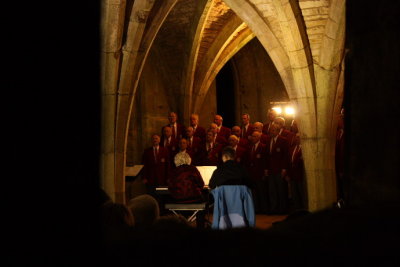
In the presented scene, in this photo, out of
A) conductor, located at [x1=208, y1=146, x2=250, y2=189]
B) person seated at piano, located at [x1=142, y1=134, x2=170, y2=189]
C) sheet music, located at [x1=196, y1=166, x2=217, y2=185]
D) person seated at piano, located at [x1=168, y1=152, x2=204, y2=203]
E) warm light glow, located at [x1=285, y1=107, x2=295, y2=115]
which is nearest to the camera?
conductor, located at [x1=208, y1=146, x2=250, y2=189]

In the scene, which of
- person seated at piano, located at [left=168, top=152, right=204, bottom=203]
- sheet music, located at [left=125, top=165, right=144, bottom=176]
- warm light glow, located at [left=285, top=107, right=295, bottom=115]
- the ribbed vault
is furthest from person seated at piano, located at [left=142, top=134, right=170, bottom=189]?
warm light glow, located at [left=285, top=107, right=295, bottom=115]

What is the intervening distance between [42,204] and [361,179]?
1159 mm

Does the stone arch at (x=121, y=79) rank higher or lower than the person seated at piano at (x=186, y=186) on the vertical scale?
higher

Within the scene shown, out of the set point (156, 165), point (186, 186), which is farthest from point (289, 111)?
point (186, 186)

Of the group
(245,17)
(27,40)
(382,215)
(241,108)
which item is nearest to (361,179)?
(382,215)

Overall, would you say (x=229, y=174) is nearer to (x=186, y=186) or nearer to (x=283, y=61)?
(x=186, y=186)

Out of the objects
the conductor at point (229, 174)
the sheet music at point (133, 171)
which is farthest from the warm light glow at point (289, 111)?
the conductor at point (229, 174)

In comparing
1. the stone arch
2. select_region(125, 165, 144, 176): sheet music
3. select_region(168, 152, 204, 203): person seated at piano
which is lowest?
select_region(168, 152, 204, 203): person seated at piano

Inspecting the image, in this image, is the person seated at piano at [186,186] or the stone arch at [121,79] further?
the stone arch at [121,79]

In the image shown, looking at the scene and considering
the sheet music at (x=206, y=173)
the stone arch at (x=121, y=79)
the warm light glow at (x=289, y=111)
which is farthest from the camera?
the warm light glow at (x=289, y=111)

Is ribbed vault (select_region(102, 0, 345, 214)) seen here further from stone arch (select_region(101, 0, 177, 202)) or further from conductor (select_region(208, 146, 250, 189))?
conductor (select_region(208, 146, 250, 189))

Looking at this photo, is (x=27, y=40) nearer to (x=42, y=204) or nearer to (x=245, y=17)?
(x=42, y=204)

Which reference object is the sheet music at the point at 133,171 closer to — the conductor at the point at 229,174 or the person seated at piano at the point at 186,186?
the person seated at piano at the point at 186,186

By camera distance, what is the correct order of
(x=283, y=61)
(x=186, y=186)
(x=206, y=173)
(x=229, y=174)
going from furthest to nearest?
(x=283, y=61), (x=206, y=173), (x=186, y=186), (x=229, y=174)
